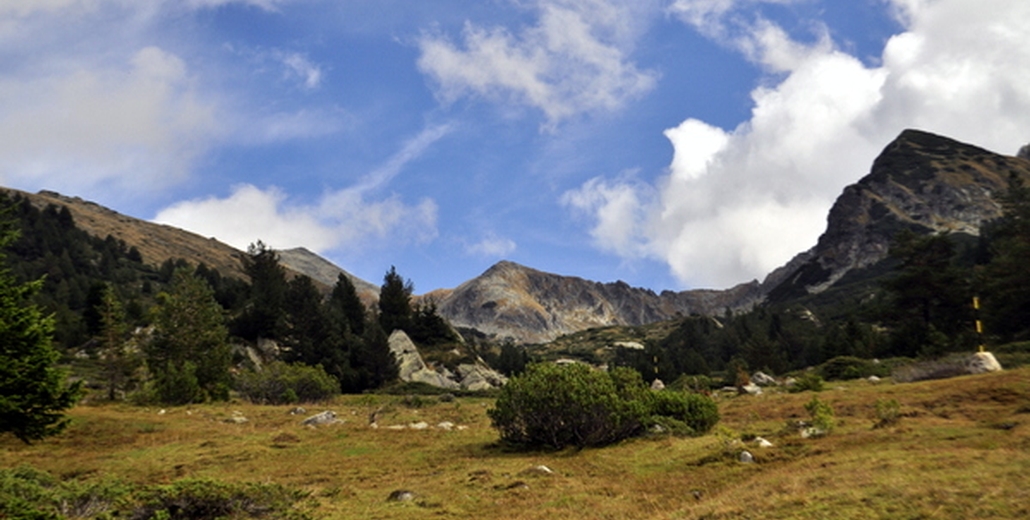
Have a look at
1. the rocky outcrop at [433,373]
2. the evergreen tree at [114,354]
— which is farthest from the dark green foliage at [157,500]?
the rocky outcrop at [433,373]

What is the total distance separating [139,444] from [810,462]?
78.1 feet

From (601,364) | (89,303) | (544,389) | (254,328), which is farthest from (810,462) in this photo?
(601,364)

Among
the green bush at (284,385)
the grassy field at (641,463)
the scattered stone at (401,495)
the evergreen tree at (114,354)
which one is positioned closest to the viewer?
the grassy field at (641,463)

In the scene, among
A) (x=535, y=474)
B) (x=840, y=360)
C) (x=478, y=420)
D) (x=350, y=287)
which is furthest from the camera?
(x=350, y=287)

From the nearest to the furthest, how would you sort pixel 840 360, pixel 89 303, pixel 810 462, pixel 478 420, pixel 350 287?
pixel 810 462 < pixel 478 420 < pixel 840 360 < pixel 89 303 < pixel 350 287

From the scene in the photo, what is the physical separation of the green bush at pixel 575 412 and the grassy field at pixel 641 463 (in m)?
0.96

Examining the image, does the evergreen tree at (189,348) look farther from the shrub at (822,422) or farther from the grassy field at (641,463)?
the shrub at (822,422)

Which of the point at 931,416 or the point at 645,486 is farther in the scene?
the point at 931,416

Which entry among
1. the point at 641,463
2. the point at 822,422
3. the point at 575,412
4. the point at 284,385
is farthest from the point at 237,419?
the point at 822,422

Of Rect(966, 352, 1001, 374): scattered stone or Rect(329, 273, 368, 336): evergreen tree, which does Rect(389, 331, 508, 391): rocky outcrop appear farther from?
Rect(966, 352, 1001, 374): scattered stone

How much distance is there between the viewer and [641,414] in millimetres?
21516

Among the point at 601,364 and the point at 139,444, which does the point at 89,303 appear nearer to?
the point at 139,444

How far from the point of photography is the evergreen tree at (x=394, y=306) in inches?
3322

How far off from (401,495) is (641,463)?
7.51 m
